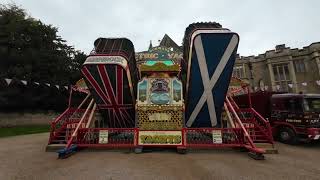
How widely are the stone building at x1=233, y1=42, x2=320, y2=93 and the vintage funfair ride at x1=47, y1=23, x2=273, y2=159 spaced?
28.1 metres

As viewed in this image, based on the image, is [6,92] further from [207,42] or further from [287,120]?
[287,120]

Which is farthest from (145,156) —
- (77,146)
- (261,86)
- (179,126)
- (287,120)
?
(261,86)

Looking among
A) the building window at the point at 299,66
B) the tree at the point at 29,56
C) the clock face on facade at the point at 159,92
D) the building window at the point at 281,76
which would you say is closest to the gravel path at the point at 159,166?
the clock face on facade at the point at 159,92

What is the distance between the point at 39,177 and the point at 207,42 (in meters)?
8.33

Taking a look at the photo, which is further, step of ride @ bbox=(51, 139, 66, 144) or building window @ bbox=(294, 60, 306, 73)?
building window @ bbox=(294, 60, 306, 73)

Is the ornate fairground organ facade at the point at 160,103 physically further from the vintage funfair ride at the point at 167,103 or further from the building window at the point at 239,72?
the building window at the point at 239,72

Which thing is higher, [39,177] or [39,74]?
[39,74]

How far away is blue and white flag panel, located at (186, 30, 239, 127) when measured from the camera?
10.1 metres

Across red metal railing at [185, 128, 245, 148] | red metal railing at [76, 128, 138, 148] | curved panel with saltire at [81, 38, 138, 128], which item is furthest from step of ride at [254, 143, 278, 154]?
curved panel with saltire at [81, 38, 138, 128]

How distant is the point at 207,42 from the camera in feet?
33.4

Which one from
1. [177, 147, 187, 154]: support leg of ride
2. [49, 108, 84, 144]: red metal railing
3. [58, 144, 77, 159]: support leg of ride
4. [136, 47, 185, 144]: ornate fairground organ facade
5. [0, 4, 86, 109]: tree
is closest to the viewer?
[58, 144, 77, 159]: support leg of ride

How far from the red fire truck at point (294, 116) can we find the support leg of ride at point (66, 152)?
11560 millimetres

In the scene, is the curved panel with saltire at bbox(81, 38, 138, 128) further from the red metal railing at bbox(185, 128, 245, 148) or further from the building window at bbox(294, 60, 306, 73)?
the building window at bbox(294, 60, 306, 73)

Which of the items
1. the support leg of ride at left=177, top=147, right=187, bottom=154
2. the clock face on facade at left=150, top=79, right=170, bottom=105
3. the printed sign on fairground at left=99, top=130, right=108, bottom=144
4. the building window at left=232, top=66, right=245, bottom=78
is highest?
the building window at left=232, top=66, right=245, bottom=78
